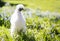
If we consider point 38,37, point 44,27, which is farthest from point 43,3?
point 38,37

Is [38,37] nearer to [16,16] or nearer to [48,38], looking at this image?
[48,38]

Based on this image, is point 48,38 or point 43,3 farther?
point 43,3

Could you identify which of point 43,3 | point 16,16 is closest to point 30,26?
point 16,16

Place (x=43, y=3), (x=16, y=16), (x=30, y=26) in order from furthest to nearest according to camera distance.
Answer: (x=43, y=3) < (x=30, y=26) < (x=16, y=16)

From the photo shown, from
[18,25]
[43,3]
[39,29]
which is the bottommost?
[43,3]

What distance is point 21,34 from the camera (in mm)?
11258

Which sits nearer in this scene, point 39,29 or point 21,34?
point 21,34

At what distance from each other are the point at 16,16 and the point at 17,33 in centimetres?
80

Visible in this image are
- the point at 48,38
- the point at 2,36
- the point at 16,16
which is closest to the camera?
the point at 2,36

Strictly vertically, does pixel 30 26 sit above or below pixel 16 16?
below

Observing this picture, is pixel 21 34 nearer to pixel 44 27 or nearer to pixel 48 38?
pixel 48 38

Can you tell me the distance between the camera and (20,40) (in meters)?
10.5

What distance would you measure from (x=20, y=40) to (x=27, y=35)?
0.99m

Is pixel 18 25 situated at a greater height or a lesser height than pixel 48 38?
greater
